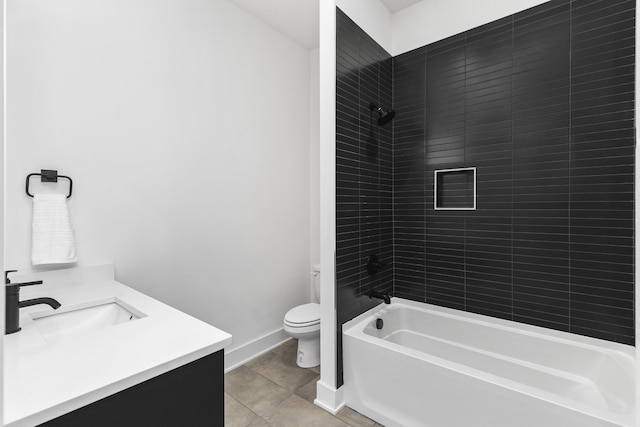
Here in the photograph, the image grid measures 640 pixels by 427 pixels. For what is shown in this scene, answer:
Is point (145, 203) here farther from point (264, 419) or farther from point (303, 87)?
point (303, 87)

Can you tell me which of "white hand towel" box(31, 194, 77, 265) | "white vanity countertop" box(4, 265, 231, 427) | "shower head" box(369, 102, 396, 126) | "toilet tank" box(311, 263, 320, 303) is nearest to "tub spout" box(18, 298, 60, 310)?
"white vanity countertop" box(4, 265, 231, 427)

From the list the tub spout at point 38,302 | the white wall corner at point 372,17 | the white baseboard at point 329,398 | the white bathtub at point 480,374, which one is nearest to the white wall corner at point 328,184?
the white baseboard at point 329,398

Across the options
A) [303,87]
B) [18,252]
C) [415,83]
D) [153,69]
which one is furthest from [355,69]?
[18,252]

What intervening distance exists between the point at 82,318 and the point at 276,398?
4.24 ft

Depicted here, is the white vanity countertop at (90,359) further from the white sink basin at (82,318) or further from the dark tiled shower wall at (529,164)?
the dark tiled shower wall at (529,164)

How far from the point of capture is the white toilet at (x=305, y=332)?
2.40m

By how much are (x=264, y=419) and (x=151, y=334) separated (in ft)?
3.94

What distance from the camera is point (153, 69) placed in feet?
6.50

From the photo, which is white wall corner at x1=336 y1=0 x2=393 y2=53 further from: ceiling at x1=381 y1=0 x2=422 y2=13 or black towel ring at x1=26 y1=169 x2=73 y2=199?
black towel ring at x1=26 y1=169 x2=73 y2=199

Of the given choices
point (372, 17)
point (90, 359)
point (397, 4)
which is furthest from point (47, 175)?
point (397, 4)

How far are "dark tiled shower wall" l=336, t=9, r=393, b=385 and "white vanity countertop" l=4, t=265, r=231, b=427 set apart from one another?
1.14 meters

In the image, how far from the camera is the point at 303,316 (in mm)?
2490

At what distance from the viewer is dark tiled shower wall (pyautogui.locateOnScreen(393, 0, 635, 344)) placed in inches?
71.7

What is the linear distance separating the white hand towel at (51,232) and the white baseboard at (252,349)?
4.41 ft
